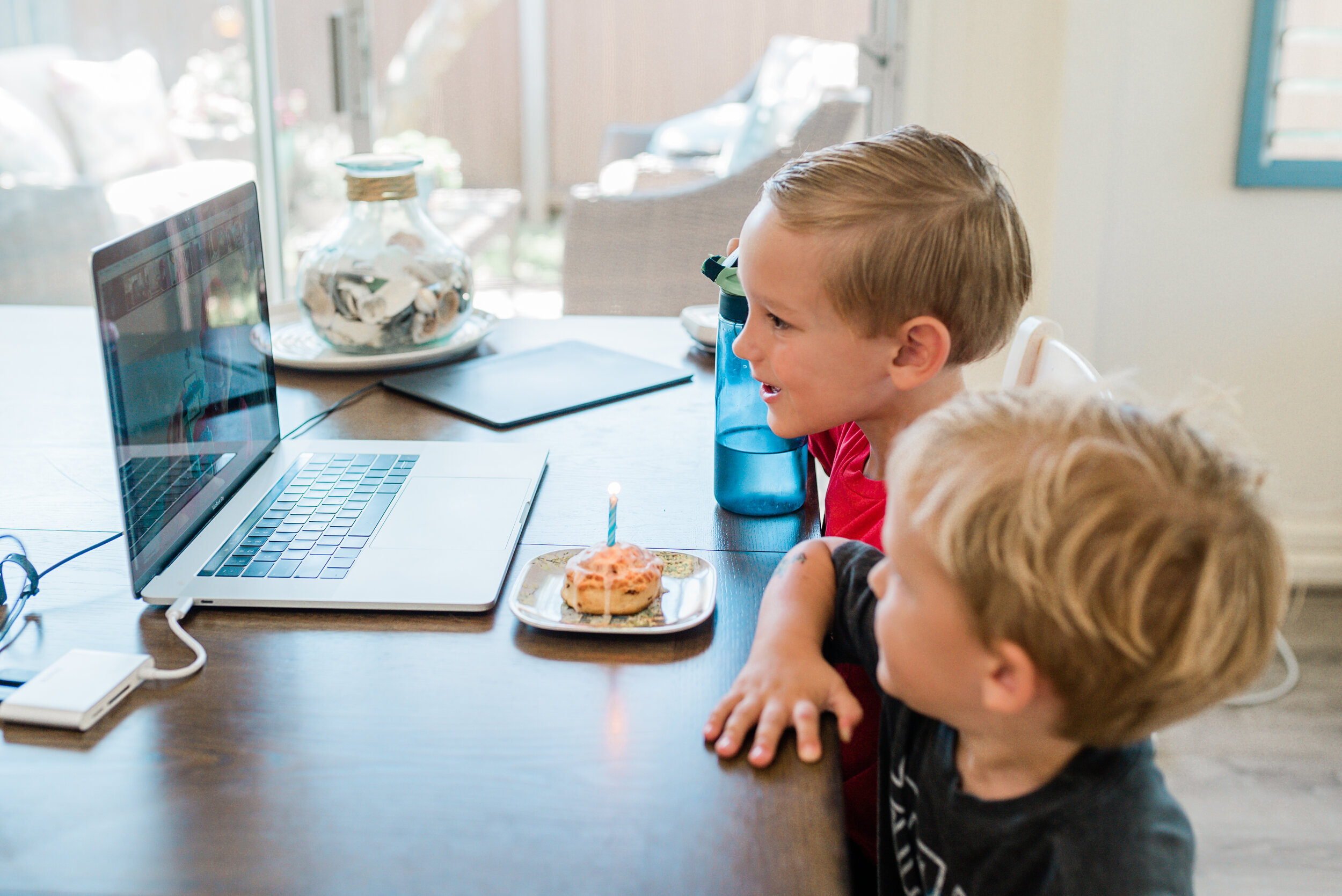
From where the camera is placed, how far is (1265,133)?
2166 millimetres

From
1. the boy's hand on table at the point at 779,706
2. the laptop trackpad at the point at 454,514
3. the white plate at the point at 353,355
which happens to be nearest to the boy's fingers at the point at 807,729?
the boy's hand on table at the point at 779,706

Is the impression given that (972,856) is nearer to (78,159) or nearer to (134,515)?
(134,515)

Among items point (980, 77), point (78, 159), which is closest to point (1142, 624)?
point (980, 77)

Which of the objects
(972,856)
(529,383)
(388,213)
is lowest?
(972,856)

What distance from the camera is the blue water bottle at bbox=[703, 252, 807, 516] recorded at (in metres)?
1.03

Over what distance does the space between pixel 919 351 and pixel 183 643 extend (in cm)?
61

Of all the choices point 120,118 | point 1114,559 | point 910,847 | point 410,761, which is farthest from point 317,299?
point 120,118

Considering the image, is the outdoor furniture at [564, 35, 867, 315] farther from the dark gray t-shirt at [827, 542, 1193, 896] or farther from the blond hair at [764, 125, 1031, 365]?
the dark gray t-shirt at [827, 542, 1193, 896]

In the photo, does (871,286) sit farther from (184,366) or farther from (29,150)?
(29,150)

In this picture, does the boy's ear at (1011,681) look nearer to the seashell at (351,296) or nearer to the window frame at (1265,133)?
the seashell at (351,296)

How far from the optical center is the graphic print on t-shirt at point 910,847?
2.34 feet

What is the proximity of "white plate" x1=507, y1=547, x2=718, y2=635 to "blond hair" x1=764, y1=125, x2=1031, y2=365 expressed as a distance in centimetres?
25

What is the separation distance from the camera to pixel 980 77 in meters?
2.17

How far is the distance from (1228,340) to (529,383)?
1555mm
